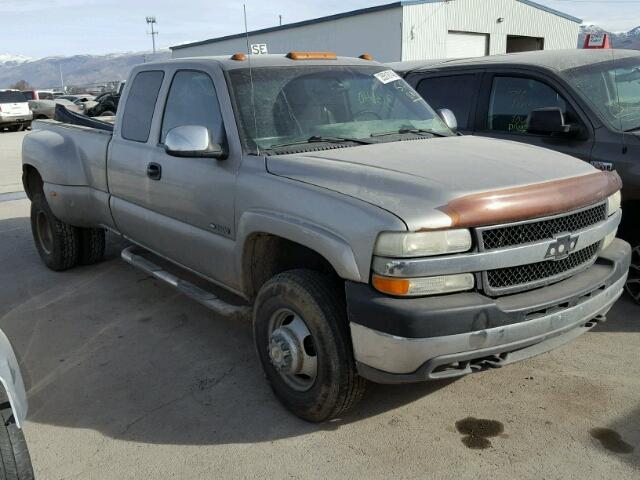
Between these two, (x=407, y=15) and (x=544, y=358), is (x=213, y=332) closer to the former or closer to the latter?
(x=544, y=358)

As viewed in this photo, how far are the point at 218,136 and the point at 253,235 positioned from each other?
0.73m

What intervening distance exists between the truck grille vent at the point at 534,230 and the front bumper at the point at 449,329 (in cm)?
25

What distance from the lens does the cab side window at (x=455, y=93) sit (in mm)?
5367

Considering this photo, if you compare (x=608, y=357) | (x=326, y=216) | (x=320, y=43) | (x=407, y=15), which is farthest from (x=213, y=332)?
(x=320, y=43)

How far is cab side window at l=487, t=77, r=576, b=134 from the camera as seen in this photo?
480 centimetres

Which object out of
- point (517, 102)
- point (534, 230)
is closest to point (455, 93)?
point (517, 102)

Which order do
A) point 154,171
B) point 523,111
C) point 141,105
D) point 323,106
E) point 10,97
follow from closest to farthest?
point 323,106
point 154,171
point 141,105
point 523,111
point 10,97

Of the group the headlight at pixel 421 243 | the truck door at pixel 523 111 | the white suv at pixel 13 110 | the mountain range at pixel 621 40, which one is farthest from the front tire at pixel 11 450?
the white suv at pixel 13 110

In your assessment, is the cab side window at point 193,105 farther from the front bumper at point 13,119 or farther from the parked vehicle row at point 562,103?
the front bumper at point 13,119

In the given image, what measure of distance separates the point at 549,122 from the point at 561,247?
192 centimetres

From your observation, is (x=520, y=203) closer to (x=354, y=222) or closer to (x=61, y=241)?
(x=354, y=222)

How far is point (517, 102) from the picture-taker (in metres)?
5.06

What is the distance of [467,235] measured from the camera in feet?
8.66

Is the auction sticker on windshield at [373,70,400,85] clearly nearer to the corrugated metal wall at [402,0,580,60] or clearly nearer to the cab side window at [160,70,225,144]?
the cab side window at [160,70,225,144]
